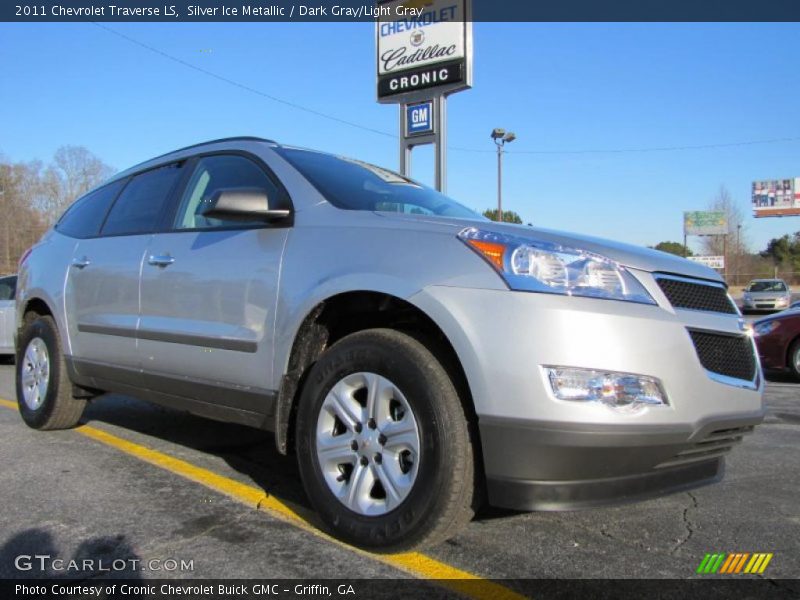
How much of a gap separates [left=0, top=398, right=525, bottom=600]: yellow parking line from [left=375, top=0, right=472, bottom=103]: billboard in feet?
32.0

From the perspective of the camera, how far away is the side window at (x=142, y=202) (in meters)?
3.93

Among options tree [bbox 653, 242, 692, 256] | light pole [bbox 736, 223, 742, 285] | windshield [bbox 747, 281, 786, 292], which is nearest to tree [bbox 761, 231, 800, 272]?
light pole [bbox 736, 223, 742, 285]

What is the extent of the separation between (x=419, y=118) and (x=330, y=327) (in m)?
10.5

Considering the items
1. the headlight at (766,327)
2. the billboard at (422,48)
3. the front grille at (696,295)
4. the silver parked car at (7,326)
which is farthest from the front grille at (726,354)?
the billboard at (422,48)

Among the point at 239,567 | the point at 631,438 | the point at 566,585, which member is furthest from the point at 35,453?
the point at 631,438

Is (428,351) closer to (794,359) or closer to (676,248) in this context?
(794,359)

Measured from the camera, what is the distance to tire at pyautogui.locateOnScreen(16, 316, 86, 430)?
4.52 m

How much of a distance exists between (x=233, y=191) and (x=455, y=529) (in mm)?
1785

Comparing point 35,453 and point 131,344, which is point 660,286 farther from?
point 35,453

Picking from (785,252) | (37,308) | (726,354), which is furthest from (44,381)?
(785,252)

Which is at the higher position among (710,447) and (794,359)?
(710,447)

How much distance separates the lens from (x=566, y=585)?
7.52 feet

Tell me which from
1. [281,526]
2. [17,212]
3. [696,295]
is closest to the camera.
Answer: [696,295]

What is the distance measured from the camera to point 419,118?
1277cm
